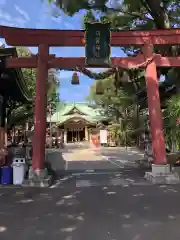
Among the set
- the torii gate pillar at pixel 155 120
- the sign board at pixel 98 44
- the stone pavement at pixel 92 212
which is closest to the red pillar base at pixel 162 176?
the torii gate pillar at pixel 155 120

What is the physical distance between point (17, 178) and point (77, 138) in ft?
154

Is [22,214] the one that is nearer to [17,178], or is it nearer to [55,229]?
[55,229]

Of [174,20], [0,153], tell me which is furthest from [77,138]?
[0,153]

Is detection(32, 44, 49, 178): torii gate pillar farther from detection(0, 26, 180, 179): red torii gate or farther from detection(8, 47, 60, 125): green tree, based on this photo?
detection(8, 47, 60, 125): green tree

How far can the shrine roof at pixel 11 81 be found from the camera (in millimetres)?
12920

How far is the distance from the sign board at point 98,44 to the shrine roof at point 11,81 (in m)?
2.75

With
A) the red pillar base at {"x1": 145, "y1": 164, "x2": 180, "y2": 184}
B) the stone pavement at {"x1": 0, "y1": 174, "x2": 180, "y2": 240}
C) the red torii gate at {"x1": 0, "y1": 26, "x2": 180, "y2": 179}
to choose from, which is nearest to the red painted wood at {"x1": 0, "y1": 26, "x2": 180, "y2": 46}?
the red torii gate at {"x1": 0, "y1": 26, "x2": 180, "y2": 179}

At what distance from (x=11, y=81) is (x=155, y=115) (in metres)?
6.20

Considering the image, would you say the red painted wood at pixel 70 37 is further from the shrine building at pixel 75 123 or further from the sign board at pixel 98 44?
the shrine building at pixel 75 123

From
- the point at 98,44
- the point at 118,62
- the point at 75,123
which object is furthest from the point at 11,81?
the point at 75,123

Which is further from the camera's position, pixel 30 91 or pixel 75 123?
pixel 75 123

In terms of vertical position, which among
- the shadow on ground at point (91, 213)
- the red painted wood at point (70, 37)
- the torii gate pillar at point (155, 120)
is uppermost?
the red painted wood at point (70, 37)

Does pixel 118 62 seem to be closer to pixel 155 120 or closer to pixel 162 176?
pixel 155 120

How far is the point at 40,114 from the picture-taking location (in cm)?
1239
